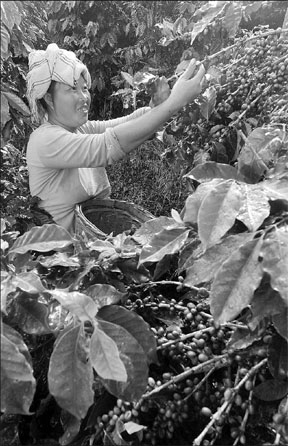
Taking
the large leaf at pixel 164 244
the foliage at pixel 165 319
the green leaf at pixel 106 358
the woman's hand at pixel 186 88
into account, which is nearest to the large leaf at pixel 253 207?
the foliage at pixel 165 319

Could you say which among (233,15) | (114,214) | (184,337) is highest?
(233,15)

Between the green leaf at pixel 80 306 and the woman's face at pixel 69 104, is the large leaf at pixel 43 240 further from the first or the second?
the woman's face at pixel 69 104

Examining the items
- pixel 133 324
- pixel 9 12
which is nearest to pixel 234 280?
pixel 133 324

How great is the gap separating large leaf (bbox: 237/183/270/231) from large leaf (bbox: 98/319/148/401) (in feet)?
0.64

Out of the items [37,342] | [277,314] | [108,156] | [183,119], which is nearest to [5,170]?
[108,156]

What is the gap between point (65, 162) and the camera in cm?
131

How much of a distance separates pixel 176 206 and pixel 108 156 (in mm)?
1221

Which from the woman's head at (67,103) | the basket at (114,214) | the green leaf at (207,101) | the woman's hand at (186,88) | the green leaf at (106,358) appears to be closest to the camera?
the green leaf at (106,358)

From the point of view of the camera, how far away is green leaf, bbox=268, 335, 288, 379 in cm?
61

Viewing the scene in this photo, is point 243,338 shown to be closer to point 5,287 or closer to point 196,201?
point 196,201

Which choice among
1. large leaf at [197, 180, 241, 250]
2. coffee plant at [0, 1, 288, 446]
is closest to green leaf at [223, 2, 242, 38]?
coffee plant at [0, 1, 288, 446]

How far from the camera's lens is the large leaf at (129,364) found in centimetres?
59

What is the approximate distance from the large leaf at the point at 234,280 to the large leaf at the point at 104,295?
0.14 m

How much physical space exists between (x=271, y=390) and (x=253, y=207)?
0.23m
